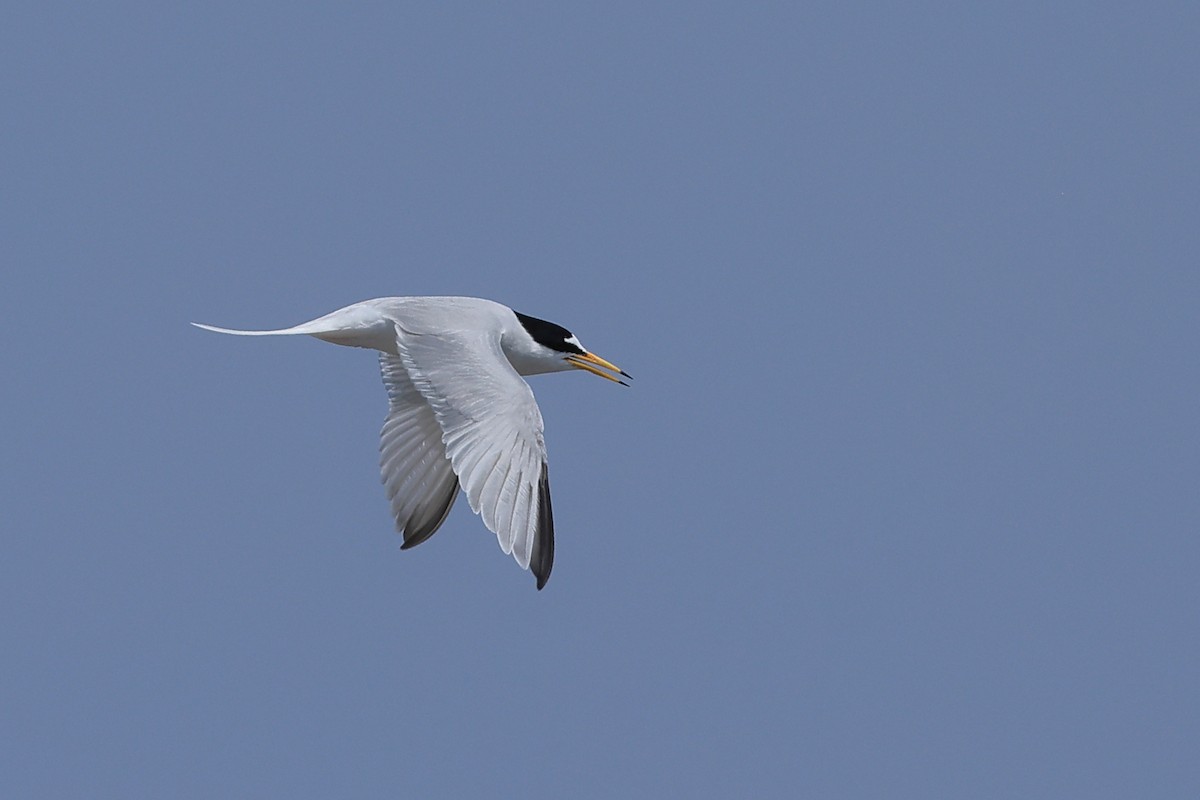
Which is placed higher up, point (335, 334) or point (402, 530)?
point (335, 334)

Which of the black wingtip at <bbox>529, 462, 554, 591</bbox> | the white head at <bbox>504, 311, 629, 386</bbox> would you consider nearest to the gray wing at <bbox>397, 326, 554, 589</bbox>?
the black wingtip at <bbox>529, 462, 554, 591</bbox>

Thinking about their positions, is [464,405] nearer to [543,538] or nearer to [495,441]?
[495,441]

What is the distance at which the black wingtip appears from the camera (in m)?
6.40

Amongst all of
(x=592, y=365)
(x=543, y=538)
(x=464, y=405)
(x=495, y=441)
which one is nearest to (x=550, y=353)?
(x=592, y=365)

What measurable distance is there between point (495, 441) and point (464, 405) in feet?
0.84

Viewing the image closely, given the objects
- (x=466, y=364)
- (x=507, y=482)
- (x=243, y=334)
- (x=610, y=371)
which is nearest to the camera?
(x=507, y=482)

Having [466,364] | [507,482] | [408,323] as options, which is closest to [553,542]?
[507,482]

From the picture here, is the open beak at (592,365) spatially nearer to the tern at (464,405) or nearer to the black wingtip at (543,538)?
the tern at (464,405)

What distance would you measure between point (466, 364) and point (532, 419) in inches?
18.4

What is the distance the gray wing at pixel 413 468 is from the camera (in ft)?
25.4

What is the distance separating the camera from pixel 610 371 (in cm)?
787

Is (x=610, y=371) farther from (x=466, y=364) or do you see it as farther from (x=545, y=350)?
(x=466, y=364)

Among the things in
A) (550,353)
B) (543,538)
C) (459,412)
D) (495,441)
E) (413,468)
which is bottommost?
(543,538)

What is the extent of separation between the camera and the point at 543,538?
6.46 metres
